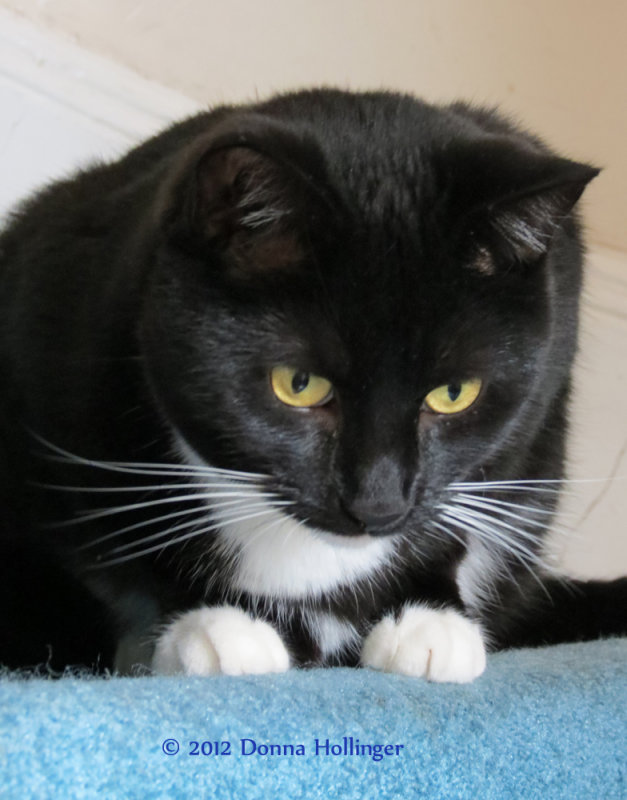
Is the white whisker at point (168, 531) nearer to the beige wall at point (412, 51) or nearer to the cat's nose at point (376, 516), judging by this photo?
the cat's nose at point (376, 516)

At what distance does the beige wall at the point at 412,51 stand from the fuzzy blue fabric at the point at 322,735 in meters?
1.07

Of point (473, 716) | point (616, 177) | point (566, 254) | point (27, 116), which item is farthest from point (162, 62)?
point (473, 716)

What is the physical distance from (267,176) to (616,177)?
46.2 inches

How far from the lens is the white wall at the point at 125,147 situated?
1609mm

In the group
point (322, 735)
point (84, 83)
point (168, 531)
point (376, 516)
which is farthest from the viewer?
point (84, 83)

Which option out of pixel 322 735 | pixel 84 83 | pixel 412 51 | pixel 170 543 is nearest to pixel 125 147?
pixel 84 83

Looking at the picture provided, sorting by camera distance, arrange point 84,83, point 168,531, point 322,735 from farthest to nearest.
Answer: point 84,83 → point 168,531 → point 322,735

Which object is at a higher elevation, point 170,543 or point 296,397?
point 296,397

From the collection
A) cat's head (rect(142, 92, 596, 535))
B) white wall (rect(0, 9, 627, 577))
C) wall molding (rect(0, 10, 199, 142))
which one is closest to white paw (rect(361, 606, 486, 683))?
cat's head (rect(142, 92, 596, 535))

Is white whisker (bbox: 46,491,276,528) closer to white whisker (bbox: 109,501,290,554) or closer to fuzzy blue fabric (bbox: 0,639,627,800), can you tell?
white whisker (bbox: 109,501,290,554)

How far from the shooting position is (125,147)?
168 centimetres

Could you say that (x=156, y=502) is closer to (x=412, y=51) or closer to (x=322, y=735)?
(x=322, y=735)

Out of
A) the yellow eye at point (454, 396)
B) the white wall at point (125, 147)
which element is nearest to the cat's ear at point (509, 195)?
the yellow eye at point (454, 396)

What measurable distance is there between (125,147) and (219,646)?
1.08 metres
